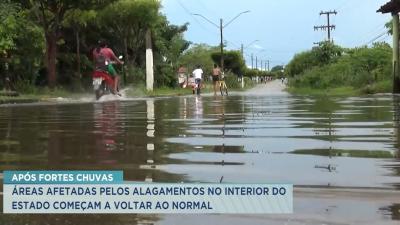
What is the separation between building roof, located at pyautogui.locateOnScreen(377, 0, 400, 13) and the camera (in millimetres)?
28491

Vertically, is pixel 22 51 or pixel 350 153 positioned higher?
pixel 22 51

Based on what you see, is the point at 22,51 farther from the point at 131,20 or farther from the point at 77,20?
Answer: the point at 131,20

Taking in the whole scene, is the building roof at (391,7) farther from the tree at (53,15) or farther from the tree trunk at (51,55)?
the tree trunk at (51,55)

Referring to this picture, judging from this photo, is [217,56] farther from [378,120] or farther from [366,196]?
[366,196]

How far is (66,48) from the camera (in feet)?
125

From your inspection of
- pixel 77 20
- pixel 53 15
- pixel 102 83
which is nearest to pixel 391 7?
pixel 102 83

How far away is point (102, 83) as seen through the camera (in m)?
21.9

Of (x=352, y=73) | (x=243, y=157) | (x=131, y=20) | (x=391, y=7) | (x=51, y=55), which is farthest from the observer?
(x=352, y=73)

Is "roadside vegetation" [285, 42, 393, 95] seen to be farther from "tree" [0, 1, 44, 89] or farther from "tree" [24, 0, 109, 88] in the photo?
"tree" [0, 1, 44, 89]

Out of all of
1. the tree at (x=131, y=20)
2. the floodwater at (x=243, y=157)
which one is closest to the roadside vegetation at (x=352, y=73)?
the tree at (x=131, y=20)

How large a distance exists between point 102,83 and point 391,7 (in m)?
15.4

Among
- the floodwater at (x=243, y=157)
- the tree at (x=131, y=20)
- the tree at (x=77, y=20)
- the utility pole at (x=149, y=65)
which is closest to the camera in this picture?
the floodwater at (x=243, y=157)

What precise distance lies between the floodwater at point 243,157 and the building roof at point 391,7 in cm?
1934

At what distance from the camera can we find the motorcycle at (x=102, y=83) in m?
21.2
